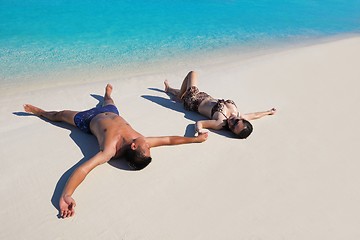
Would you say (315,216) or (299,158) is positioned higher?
(299,158)

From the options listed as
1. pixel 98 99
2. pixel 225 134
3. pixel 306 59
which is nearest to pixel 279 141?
pixel 225 134

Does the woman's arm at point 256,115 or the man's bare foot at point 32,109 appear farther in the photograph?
the woman's arm at point 256,115

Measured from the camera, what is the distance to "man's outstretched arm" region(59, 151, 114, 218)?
3.28 metres

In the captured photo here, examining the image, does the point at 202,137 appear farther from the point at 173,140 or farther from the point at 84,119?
the point at 84,119

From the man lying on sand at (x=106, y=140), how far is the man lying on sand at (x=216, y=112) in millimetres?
418

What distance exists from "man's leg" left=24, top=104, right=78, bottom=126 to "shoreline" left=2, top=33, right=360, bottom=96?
163 centimetres

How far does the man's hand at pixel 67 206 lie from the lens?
128 inches

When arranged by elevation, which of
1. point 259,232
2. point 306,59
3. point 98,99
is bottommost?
point 259,232

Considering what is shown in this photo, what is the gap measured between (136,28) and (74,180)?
8176 mm

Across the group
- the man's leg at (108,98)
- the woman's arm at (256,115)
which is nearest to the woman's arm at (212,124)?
the woman's arm at (256,115)

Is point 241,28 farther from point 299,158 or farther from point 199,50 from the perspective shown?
point 299,158

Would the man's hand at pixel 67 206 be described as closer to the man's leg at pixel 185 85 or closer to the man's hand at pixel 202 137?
the man's hand at pixel 202 137

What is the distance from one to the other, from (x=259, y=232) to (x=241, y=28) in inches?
377

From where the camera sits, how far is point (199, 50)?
30.6ft
